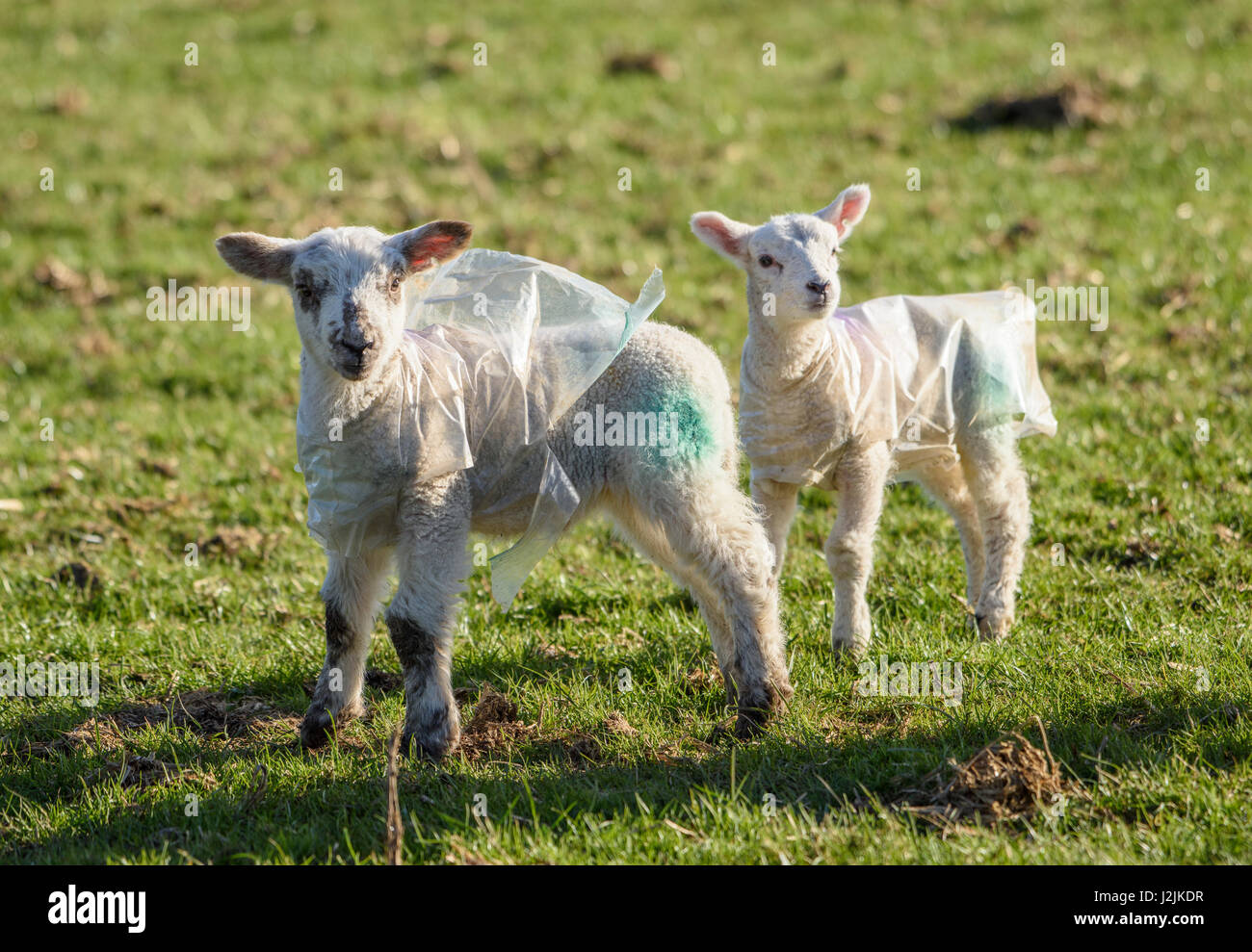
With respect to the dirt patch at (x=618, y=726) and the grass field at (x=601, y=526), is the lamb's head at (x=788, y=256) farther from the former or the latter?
the dirt patch at (x=618, y=726)

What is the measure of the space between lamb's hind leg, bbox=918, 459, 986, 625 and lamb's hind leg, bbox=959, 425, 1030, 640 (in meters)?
0.17

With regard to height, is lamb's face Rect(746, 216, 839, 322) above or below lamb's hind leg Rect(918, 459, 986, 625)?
above

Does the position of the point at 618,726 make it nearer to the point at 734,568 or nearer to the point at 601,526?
the point at 734,568

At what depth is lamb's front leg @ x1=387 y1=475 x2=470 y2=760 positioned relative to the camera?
5188mm

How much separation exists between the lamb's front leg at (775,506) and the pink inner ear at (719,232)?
1.10 m

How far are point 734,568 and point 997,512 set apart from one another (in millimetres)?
1714

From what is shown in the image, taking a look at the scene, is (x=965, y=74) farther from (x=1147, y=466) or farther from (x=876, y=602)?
(x=876, y=602)

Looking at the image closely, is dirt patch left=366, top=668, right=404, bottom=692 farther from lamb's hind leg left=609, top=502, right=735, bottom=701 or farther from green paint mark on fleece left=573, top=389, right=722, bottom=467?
green paint mark on fleece left=573, top=389, right=722, bottom=467

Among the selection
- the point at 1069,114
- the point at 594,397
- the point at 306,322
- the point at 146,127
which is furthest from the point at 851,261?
the point at 146,127

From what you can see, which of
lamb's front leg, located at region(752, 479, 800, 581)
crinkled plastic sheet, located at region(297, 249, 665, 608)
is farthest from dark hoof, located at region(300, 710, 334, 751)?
lamb's front leg, located at region(752, 479, 800, 581)

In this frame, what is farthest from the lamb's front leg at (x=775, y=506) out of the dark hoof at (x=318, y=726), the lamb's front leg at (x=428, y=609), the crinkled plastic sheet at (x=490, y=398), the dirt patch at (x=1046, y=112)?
the dirt patch at (x=1046, y=112)

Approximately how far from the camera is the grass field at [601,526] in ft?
15.8

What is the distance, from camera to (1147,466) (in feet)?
25.3

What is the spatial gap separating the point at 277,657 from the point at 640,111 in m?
9.19
